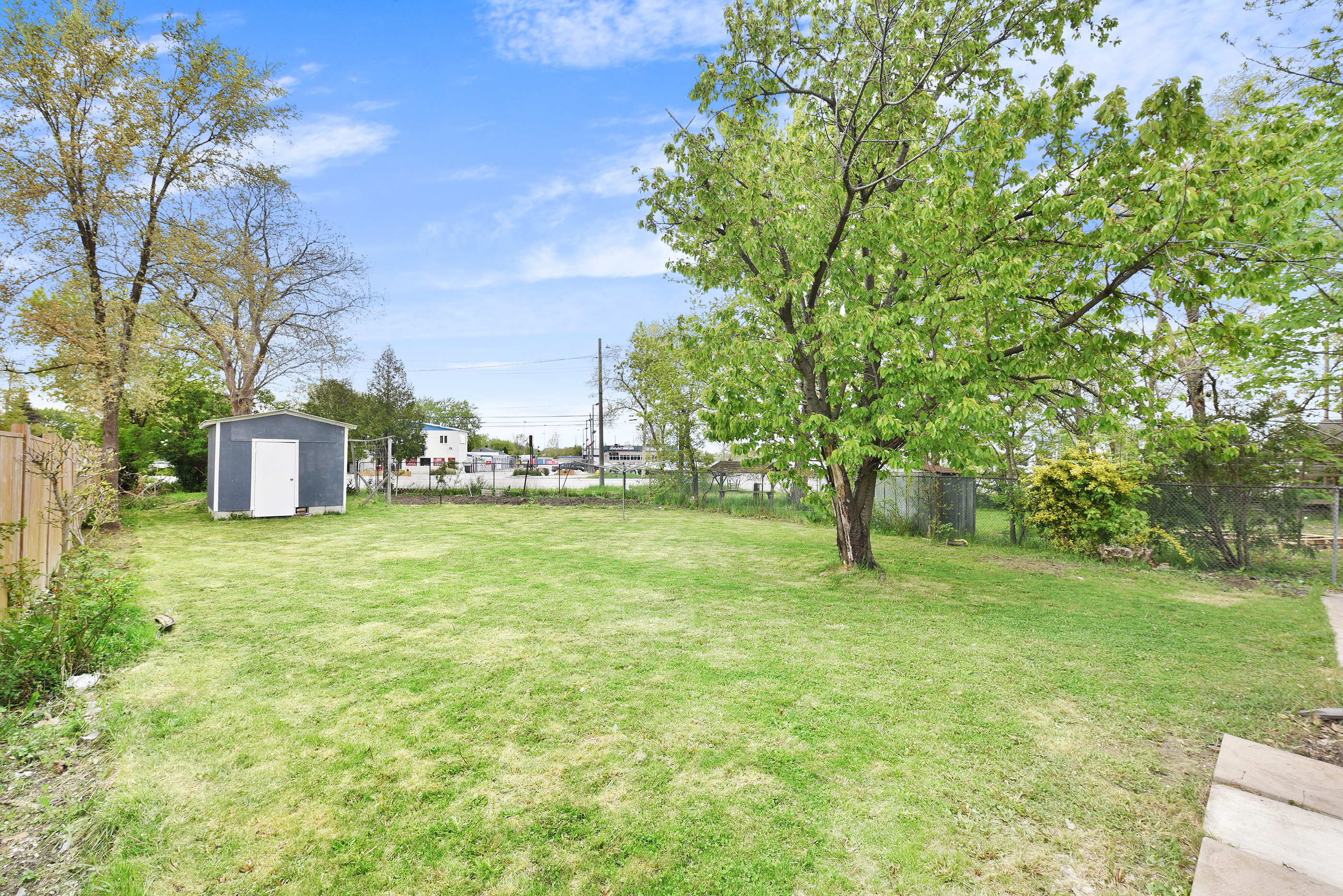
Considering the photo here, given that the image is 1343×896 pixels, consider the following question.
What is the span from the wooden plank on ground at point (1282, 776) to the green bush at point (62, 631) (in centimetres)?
744

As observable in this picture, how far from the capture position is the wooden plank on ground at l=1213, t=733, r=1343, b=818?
8.89 ft

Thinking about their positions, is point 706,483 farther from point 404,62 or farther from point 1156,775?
point 1156,775

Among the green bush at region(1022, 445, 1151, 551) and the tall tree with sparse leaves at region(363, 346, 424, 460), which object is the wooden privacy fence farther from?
the tall tree with sparse leaves at region(363, 346, 424, 460)

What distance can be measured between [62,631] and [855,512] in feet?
27.3

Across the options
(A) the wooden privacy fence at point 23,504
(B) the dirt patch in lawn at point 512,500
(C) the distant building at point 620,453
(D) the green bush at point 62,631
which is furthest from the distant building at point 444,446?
(D) the green bush at point 62,631

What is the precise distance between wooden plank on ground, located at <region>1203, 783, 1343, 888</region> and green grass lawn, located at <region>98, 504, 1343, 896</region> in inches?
4.1

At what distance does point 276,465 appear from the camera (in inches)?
586

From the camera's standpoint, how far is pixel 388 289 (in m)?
22.7

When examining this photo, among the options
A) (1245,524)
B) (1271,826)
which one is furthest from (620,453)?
(1271,826)

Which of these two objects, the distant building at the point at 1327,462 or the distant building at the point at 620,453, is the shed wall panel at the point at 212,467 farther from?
the distant building at the point at 620,453

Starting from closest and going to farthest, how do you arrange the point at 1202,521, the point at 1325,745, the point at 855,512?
the point at 1325,745 → the point at 855,512 → the point at 1202,521

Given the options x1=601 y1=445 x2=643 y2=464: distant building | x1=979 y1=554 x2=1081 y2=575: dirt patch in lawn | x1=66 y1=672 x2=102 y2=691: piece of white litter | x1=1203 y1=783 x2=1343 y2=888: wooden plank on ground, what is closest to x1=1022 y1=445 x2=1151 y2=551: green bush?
x1=979 y1=554 x2=1081 y2=575: dirt patch in lawn

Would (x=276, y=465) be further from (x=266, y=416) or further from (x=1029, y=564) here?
(x=1029, y=564)

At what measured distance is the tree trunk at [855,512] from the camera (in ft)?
26.0
